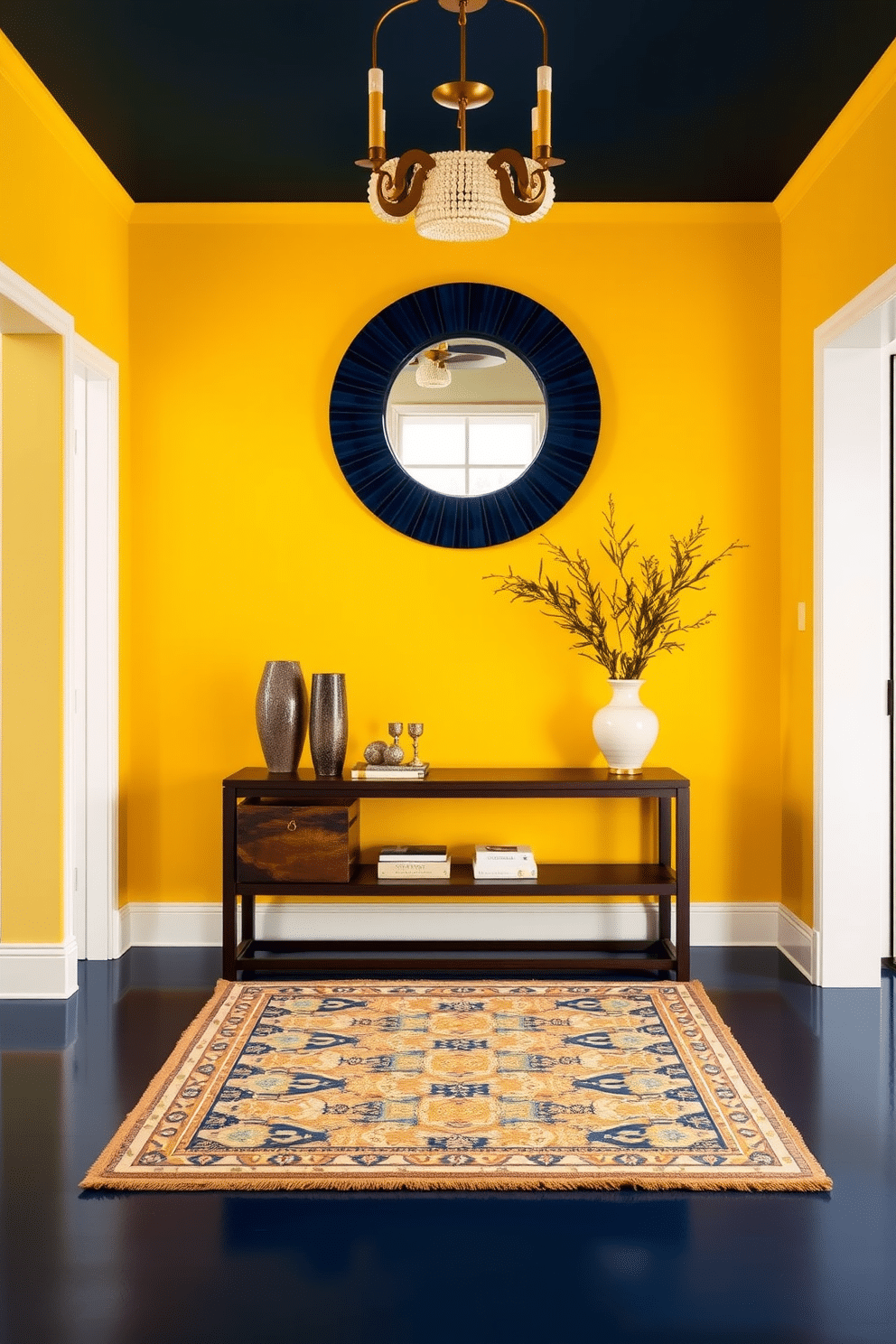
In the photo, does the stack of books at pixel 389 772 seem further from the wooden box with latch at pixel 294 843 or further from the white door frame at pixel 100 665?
the white door frame at pixel 100 665

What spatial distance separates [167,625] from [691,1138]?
108 inches

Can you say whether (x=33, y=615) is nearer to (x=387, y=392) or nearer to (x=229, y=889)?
(x=229, y=889)

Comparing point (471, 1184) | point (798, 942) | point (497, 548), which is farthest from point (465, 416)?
point (471, 1184)

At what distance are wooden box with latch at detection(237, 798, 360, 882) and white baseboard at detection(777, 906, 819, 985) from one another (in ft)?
5.28

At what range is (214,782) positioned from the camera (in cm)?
451

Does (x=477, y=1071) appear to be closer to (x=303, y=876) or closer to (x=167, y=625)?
(x=303, y=876)

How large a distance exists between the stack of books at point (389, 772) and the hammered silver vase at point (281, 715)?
23 cm

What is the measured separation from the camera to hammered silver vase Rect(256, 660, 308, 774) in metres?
4.07

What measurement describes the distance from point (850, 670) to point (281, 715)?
1.95 meters

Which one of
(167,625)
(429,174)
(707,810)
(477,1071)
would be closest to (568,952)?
(707,810)

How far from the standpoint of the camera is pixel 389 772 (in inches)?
158

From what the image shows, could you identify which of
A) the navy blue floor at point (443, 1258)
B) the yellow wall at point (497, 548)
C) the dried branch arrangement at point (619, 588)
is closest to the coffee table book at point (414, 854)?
the yellow wall at point (497, 548)

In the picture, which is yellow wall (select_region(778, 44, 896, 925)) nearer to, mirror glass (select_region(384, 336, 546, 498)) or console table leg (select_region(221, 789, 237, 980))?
mirror glass (select_region(384, 336, 546, 498))

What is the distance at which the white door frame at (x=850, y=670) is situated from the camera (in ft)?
13.1
